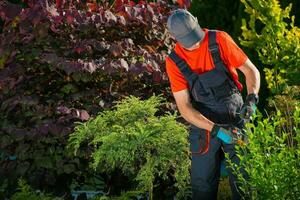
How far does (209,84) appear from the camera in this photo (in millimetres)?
4977

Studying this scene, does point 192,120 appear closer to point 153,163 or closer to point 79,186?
point 153,163

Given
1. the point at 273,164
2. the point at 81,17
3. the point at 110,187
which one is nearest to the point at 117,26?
the point at 81,17

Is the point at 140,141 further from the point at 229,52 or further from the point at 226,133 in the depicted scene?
the point at 229,52

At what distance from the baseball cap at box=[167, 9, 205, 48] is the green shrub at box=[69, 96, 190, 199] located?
95 cm

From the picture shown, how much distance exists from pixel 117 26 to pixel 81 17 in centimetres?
44

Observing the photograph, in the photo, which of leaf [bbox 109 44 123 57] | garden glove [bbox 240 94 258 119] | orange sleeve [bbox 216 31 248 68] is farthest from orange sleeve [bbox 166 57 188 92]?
leaf [bbox 109 44 123 57]

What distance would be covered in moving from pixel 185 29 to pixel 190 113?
62cm

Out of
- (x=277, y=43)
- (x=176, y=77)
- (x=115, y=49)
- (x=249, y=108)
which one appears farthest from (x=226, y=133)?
(x=277, y=43)

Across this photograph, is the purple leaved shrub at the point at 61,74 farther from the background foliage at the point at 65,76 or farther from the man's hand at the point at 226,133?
the man's hand at the point at 226,133

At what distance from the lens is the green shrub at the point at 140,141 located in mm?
5434

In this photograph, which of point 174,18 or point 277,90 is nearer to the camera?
point 174,18

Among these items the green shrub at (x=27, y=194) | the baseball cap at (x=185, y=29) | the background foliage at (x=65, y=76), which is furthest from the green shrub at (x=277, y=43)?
the green shrub at (x=27, y=194)

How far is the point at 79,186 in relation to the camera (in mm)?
6734

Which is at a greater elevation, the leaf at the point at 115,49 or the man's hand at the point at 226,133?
the leaf at the point at 115,49
